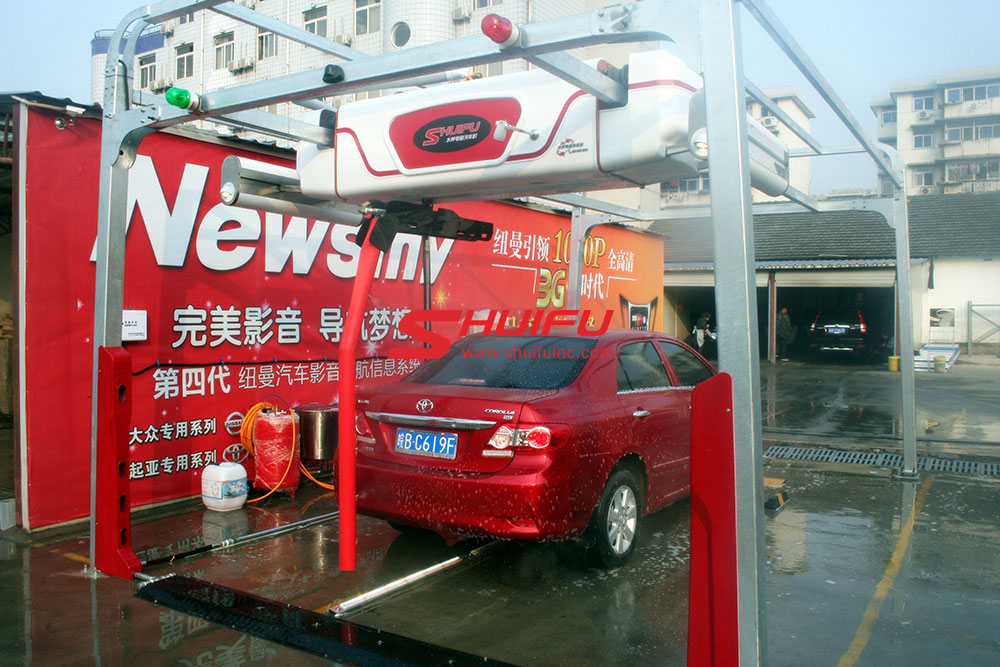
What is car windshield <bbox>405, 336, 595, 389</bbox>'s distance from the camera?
486 centimetres

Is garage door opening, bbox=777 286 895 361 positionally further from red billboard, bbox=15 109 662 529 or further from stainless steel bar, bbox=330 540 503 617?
stainless steel bar, bbox=330 540 503 617

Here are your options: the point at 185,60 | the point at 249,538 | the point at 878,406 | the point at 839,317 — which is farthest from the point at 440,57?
the point at 185,60

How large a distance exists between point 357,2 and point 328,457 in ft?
86.5

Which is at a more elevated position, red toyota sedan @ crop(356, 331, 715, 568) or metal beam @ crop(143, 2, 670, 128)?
metal beam @ crop(143, 2, 670, 128)

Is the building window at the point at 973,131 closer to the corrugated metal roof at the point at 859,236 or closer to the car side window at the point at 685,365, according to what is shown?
the corrugated metal roof at the point at 859,236

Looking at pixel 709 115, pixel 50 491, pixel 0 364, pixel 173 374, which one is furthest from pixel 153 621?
pixel 0 364

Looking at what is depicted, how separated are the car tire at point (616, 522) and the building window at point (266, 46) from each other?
30211 millimetres

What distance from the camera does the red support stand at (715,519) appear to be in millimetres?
2779

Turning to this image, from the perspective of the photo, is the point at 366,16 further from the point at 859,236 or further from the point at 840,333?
the point at 840,333

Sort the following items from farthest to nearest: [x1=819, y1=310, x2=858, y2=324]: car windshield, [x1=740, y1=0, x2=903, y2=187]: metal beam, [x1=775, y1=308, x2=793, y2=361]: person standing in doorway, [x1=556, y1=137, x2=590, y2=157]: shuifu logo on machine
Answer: [x1=775, y1=308, x2=793, y2=361]: person standing in doorway < [x1=819, y1=310, x2=858, y2=324]: car windshield < [x1=556, y1=137, x2=590, y2=157]: shuifu logo on machine < [x1=740, y1=0, x2=903, y2=187]: metal beam

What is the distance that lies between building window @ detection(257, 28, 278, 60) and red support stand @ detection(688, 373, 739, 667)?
31.7 meters

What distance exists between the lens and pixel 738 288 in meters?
2.75

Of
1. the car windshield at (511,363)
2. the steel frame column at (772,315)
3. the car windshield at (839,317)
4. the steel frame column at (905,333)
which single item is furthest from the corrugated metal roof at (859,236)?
the car windshield at (511,363)

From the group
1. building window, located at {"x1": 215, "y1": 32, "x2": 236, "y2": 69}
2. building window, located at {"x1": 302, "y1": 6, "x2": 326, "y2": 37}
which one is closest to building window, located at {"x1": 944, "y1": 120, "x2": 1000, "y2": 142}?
building window, located at {"x1": 302, "y1": 6, "x2": 326, "y2": 37}
